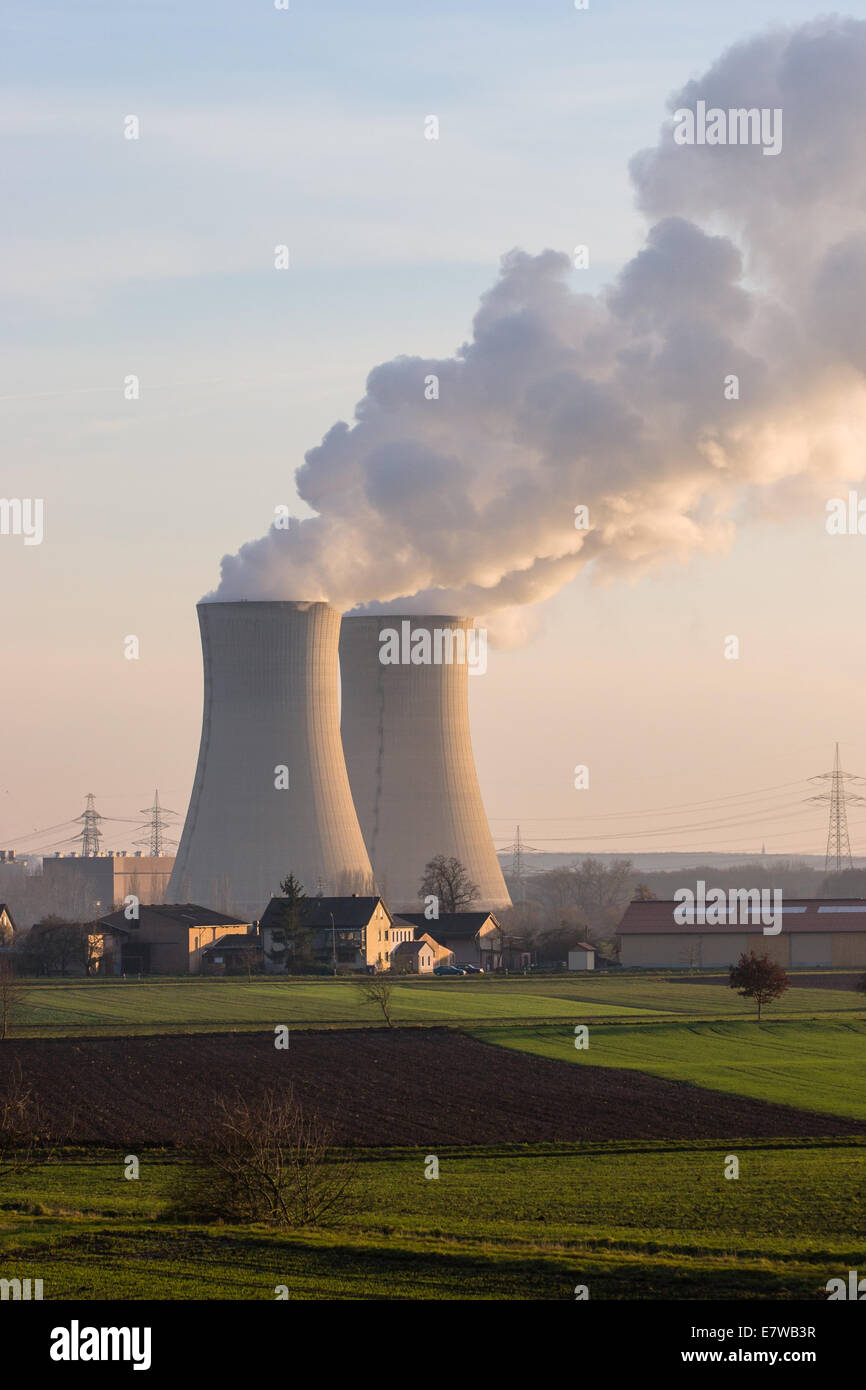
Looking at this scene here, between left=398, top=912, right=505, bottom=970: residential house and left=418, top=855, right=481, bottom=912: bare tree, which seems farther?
left=398, top=912, right=505, bottom=970: residential house

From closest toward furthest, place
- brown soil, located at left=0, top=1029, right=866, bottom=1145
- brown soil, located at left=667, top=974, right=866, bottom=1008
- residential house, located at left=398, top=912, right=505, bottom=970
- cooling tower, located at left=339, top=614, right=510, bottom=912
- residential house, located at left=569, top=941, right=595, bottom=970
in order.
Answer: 1. brown soil, located at left=0, top=1029, right=866, bottom=1145
2. brown soil, located at left=667, top=974, right=866, bottom=1008
3. cooling tower, located at left=339, top=614, right=510, bottom=912
4. residential house, located at left=569, top=941, right=595, bottom=970
5. residential house, located at left=398, top=912, right=505, bottom=970

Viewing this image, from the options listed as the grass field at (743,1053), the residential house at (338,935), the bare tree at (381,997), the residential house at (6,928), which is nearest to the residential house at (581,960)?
the residential house at (338,935)

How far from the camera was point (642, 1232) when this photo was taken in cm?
980

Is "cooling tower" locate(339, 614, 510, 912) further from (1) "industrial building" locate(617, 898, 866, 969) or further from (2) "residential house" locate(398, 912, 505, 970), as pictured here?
(1) "industrial building" locate(617, 898, 866, 969)

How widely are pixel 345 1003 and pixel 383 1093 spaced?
13.0m

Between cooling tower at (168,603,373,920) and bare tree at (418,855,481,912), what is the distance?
575 cm

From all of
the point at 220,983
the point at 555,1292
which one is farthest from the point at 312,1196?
the point at 220,983

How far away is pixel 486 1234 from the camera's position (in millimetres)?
9477

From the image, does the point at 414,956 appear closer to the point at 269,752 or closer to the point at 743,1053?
the point at 269,752

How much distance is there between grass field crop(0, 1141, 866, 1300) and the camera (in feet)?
24.6

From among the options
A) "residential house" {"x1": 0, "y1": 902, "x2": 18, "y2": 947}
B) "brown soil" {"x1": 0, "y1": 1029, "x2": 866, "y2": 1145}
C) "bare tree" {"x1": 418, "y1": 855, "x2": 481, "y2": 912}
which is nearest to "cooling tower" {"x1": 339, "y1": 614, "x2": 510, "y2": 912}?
"bare tree" {"x1": 418, "y1": 855, "x2": 481, "y2": 912}
